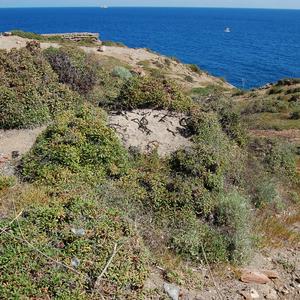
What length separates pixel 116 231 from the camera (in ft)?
23.7

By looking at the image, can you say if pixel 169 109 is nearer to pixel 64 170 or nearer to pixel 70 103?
pixel 70 103

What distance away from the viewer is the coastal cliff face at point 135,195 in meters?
6.60

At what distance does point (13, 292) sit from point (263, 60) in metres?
75.6

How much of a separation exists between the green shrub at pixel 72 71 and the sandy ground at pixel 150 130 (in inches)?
134

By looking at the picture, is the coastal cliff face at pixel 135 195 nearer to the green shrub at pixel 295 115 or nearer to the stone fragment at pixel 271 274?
the stone fragment at pixel 271 274

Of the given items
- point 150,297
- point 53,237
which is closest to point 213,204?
point 150,297

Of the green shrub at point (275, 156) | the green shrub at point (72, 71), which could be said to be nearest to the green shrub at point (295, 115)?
the green shrub at point (275, 156)

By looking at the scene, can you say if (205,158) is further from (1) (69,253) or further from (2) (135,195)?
(1) (69,253)

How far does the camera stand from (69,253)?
6.59 m

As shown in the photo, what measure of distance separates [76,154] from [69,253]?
351 cm

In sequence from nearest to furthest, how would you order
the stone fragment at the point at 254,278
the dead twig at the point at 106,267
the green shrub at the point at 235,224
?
the dead twig at the point at 106,267 < the stone fragment at the point at 254,278 < the green shrub at the point at 235,224

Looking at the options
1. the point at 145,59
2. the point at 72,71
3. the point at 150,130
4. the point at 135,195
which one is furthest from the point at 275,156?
the point at 145,59

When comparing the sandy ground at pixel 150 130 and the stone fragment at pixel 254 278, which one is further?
the sandy ground at pixel 150 130

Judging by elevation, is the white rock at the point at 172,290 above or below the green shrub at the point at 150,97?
below
